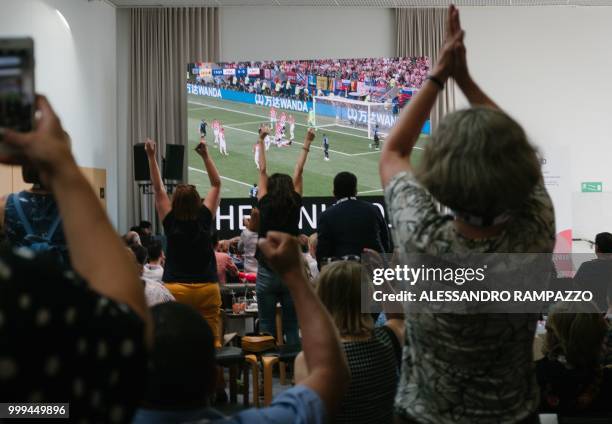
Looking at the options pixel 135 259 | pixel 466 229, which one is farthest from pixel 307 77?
pixel 466 229

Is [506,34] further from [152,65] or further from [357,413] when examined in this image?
[357,413]

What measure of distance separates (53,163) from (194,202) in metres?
3.33

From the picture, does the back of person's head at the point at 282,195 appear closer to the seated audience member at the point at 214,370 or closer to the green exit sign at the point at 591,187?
the seated audience member at the point at 214,370

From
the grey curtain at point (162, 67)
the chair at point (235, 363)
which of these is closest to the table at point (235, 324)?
the chair at point (235, 363)

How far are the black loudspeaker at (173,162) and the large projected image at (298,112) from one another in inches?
20.6

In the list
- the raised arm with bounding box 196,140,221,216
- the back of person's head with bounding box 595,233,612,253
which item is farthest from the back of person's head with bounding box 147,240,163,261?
the back of person's head with bounding box 595,233,612,253

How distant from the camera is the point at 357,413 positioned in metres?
2.15

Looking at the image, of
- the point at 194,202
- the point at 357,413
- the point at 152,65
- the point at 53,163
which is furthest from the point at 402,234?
the point at 152,65

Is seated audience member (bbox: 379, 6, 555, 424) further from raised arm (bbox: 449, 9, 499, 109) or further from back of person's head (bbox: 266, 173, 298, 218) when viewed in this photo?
back of person's head (bbox: 266, 173, 298, 218)

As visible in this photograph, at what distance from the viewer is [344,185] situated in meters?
4.56

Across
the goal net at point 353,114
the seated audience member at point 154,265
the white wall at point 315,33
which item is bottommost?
the seated audience member at point 154,265

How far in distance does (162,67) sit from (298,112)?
2138mm

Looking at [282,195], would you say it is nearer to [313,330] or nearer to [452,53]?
[452,53]

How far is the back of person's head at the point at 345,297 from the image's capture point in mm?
2248
